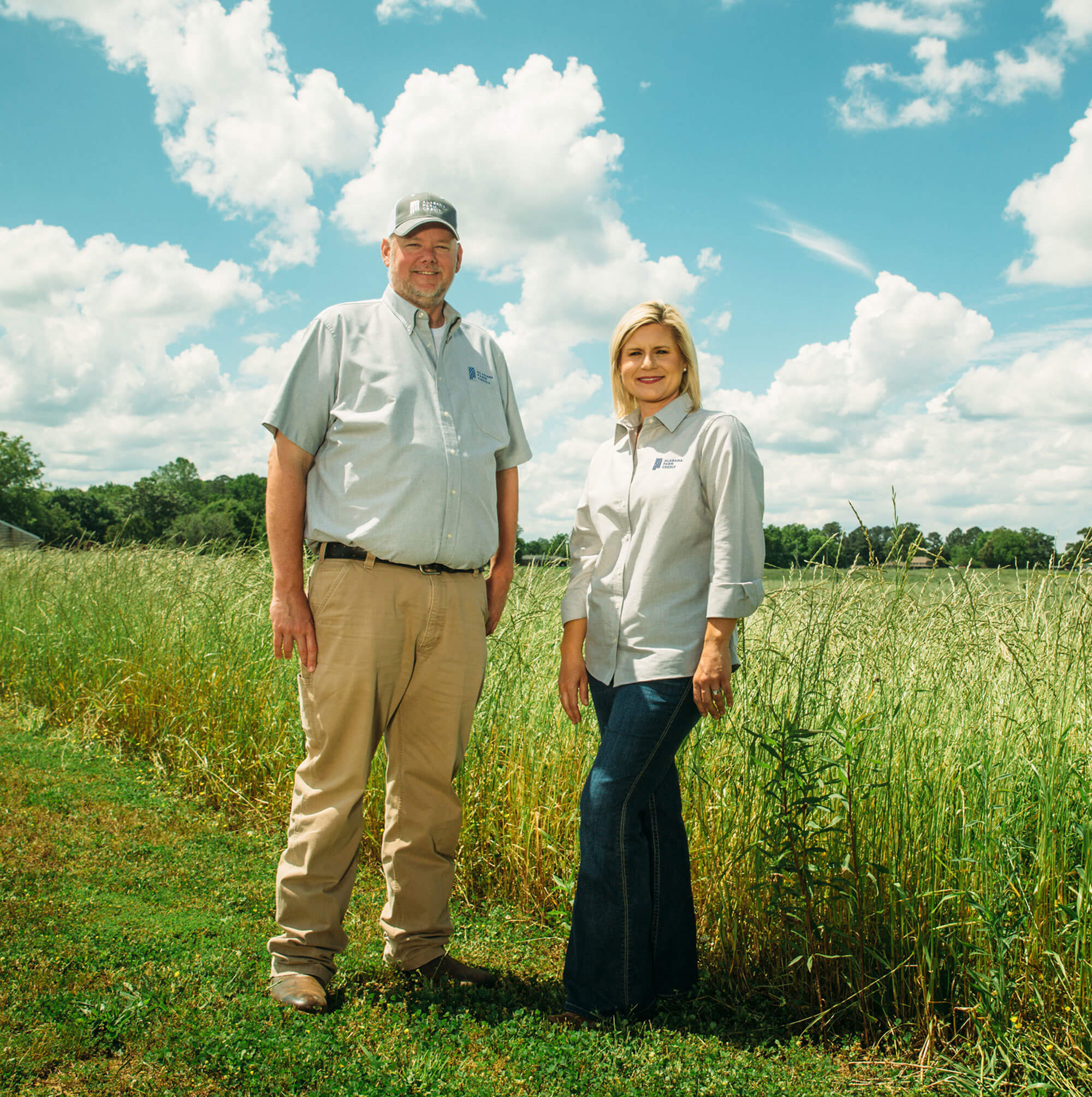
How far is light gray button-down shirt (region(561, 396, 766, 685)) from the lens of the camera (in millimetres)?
2564

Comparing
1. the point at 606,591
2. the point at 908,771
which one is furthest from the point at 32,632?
the point at 908,771

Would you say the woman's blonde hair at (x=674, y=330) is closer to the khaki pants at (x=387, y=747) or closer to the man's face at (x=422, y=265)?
the man's face at (x=422, y=265)

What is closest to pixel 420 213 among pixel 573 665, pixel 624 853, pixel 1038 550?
pixel 573 665

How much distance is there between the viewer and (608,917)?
263 centimetres

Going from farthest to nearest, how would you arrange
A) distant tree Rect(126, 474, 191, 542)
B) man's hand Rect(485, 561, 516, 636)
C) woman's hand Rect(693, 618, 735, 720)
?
1. distant tree Rect(126, 474, 191, 542)
2. man's hand Rect(485, 561, 516, 636)
3. woman's hand Rect(693, 618, 735, 720)

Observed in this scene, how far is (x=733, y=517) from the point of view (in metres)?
2.55

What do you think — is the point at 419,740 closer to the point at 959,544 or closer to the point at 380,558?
the point at 380,558

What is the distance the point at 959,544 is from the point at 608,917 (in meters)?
2.49

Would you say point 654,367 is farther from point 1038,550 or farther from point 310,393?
point 1038,550

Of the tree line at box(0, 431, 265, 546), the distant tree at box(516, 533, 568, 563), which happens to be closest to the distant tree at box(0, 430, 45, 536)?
the tree line at box(0, 431, 265, 546)

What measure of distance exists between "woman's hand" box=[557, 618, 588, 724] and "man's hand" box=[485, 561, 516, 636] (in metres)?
0.42

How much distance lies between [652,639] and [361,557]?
1.05 m

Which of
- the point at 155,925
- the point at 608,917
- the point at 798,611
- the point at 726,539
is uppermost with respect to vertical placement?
the point at 726,539

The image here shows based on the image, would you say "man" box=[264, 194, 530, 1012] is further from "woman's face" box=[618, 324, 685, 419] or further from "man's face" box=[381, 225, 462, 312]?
"woman's face" box=[618, 324, 685, 419]
